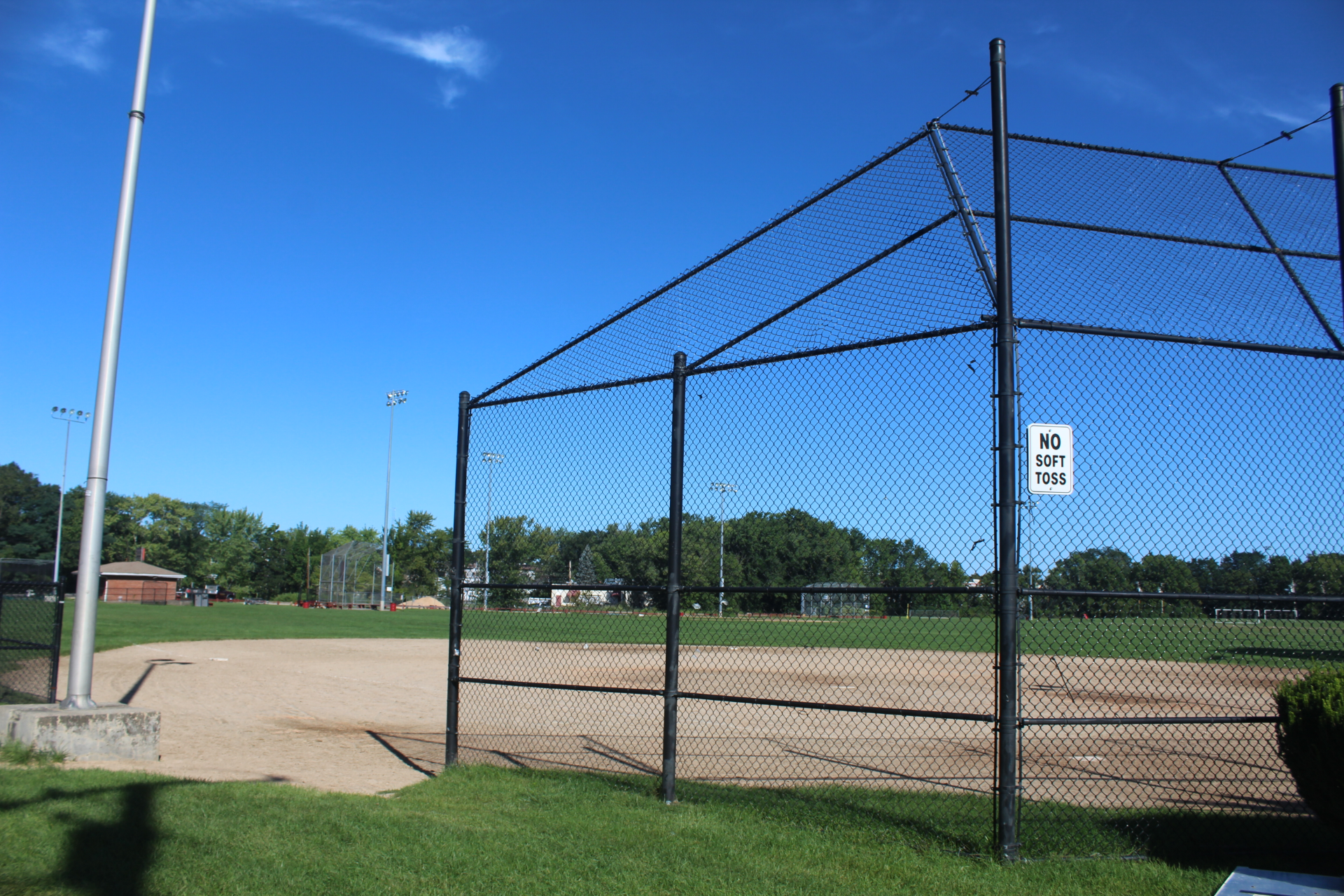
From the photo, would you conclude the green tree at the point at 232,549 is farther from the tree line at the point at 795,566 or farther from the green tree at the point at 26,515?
the tree line at the point at 795,566

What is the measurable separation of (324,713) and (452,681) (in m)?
5.35

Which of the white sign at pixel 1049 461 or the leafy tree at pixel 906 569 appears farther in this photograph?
the leafy tree at pixel 906 569

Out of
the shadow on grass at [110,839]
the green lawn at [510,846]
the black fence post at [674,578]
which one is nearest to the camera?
the shadow on grass at [110,839]

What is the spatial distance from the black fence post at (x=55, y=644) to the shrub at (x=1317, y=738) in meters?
10.0

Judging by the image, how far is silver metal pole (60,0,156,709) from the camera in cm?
788

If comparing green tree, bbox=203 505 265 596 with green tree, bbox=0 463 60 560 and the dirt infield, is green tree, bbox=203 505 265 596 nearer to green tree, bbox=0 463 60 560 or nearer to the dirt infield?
green tree, bbox=0 463 60 560

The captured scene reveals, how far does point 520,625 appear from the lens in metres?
9.05

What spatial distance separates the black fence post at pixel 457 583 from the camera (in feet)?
25.3

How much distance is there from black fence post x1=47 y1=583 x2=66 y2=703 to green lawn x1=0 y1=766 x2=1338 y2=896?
9.17ft

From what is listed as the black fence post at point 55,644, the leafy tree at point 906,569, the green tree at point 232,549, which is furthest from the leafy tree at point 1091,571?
the green tree at point 232,549

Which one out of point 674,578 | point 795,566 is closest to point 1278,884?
point 795,566

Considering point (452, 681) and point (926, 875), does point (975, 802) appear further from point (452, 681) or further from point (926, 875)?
point (452, 681)

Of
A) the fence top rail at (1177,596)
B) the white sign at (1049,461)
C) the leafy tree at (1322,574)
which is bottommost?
the fence top rail at (1177,596)

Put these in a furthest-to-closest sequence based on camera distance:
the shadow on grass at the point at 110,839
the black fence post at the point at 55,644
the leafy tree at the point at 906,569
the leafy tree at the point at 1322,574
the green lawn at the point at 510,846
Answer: the black fence post at the point at 55,644 < the leafy tree at the point at 1322,574 < the leafy tree at the point at 906,569 < the green lawn at the point at 510,846 < the shadow on grass at the point at 110,839
